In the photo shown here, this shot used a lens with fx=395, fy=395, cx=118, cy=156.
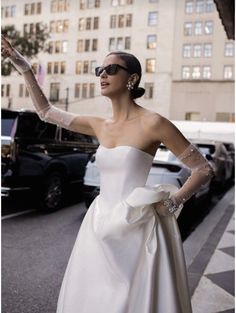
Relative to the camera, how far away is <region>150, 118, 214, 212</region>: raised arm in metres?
1.87

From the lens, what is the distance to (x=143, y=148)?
6.08 feet

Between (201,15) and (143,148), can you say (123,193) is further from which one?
(201,15)

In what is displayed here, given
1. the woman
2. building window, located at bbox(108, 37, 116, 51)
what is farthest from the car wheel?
building window, located at bbox(108, 37, 116, 51)

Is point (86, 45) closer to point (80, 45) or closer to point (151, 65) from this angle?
point (80, 45)

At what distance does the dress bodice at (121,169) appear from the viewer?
1.84m

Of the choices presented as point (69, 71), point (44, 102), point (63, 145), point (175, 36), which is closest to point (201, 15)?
point (175, 36)

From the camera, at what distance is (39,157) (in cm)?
649

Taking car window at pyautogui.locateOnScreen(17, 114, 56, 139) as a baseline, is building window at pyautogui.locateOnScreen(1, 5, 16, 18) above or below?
above

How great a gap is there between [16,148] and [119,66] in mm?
4434

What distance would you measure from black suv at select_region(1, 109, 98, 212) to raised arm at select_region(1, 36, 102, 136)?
3.88 meters

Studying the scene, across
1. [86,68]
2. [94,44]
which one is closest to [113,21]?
[94,44]

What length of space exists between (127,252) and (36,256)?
3017 millimetres

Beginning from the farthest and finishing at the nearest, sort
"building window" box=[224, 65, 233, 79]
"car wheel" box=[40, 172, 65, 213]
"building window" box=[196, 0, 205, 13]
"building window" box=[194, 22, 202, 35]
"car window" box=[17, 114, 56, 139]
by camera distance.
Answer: "building window" box=[224, 65, 233, 79], "building window" box=[194, 22, 202, 35], "building window" box=[196, 0, 205, 13], "car wheel" box=[40, 172, 65, 213], "car window" box=[17, 114, 56, 139]

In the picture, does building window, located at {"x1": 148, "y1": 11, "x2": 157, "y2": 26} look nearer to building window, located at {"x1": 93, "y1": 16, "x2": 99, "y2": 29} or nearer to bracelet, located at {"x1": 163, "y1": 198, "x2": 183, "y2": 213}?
building window, located at {"x1": 93, "y1": 16, "x2": 99, "y2": 29}
